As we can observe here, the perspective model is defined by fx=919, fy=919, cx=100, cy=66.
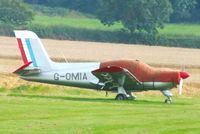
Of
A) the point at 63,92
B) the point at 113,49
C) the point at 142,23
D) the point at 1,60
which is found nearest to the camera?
the point at 63,92

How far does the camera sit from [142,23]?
287 feet

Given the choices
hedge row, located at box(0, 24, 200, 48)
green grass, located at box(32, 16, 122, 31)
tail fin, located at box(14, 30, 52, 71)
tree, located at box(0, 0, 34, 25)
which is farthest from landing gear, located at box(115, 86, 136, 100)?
tree, located at box(0, 0, 34, 25)

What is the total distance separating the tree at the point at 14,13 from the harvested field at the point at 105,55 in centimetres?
1565

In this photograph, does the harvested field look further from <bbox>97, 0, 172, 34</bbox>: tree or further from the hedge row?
<bbox>97, 0, 172, 34</bbox>: tree

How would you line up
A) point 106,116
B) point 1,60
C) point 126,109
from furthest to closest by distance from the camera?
point 1,60 < point 126,109 < point 106,116

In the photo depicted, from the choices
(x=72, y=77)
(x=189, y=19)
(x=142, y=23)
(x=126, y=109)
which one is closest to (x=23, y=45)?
(x=72, y=77)

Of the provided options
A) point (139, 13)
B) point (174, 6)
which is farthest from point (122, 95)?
point (174, 6)

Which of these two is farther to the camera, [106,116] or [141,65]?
[141,65]

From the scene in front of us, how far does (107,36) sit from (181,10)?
1877 centimetres

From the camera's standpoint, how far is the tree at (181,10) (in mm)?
99438

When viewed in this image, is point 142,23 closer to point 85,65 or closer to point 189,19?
point 189,19

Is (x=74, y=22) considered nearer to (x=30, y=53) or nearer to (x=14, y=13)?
(x=14, y=13)

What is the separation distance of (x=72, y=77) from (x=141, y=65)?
268cm

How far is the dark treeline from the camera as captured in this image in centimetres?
10000
